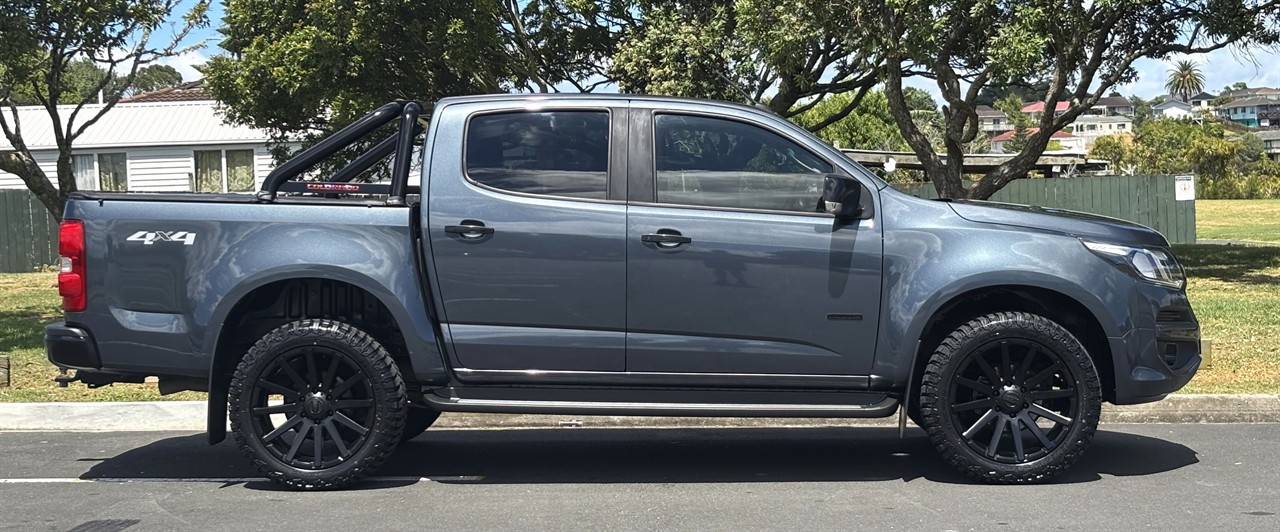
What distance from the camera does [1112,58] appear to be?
20.3 metres

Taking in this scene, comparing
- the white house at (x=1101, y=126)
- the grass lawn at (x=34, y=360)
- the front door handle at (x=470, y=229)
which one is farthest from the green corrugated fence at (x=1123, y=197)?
the white house at (x=1101, y=126)

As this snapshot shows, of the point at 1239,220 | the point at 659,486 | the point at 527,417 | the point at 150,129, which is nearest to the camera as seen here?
the point at 659,486

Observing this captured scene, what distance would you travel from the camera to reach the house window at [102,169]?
94.2ft

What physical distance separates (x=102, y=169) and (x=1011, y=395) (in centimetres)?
2675

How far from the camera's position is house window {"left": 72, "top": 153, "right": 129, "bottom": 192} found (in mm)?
28719

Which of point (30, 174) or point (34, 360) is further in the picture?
point (30, 174)

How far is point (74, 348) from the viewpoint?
6070mm

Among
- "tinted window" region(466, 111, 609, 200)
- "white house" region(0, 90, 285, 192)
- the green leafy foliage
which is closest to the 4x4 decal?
"tinted window" region(466, 111, 609, 200)

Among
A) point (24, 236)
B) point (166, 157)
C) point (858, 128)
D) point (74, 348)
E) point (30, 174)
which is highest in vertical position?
point (858, 128)

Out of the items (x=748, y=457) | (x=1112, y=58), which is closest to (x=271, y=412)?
(x=748, y=457)

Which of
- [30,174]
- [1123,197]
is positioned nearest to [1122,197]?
[1123,197]

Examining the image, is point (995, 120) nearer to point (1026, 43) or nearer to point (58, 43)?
point (1026, 43)

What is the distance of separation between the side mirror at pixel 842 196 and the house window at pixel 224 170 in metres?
24.4

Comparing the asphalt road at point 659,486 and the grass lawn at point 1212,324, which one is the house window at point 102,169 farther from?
the asphalt road at point 659,486
